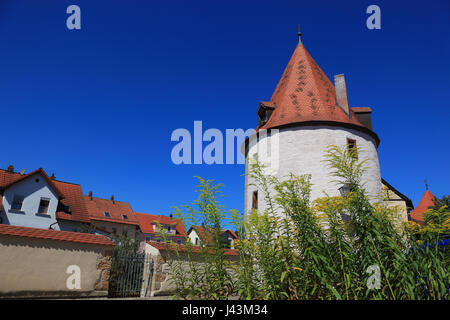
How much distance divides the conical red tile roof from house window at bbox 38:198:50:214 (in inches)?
815

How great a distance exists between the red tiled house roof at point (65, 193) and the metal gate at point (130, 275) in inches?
657

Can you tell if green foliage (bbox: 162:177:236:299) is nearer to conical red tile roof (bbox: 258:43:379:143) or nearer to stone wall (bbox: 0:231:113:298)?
stone wall (bbox: 0:231:113:298)

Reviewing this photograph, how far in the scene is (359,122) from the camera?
50.2 ft

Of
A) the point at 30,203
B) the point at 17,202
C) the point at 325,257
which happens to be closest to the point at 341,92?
the point at 325,257

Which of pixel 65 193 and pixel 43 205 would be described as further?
pixel 65 193

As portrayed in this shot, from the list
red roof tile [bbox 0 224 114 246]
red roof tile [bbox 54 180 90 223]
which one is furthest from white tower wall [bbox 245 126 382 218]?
A: red roof tile [bbox 54 180 90 223]

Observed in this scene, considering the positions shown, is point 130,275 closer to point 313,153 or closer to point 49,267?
point 49,267

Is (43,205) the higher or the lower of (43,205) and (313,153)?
the lower

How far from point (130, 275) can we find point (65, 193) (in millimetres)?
20754

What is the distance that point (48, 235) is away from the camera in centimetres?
901

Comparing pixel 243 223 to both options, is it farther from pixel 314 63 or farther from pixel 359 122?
pixel 314 63

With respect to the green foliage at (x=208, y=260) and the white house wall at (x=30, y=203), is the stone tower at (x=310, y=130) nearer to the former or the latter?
the green foliage at (x=208, y=260)
